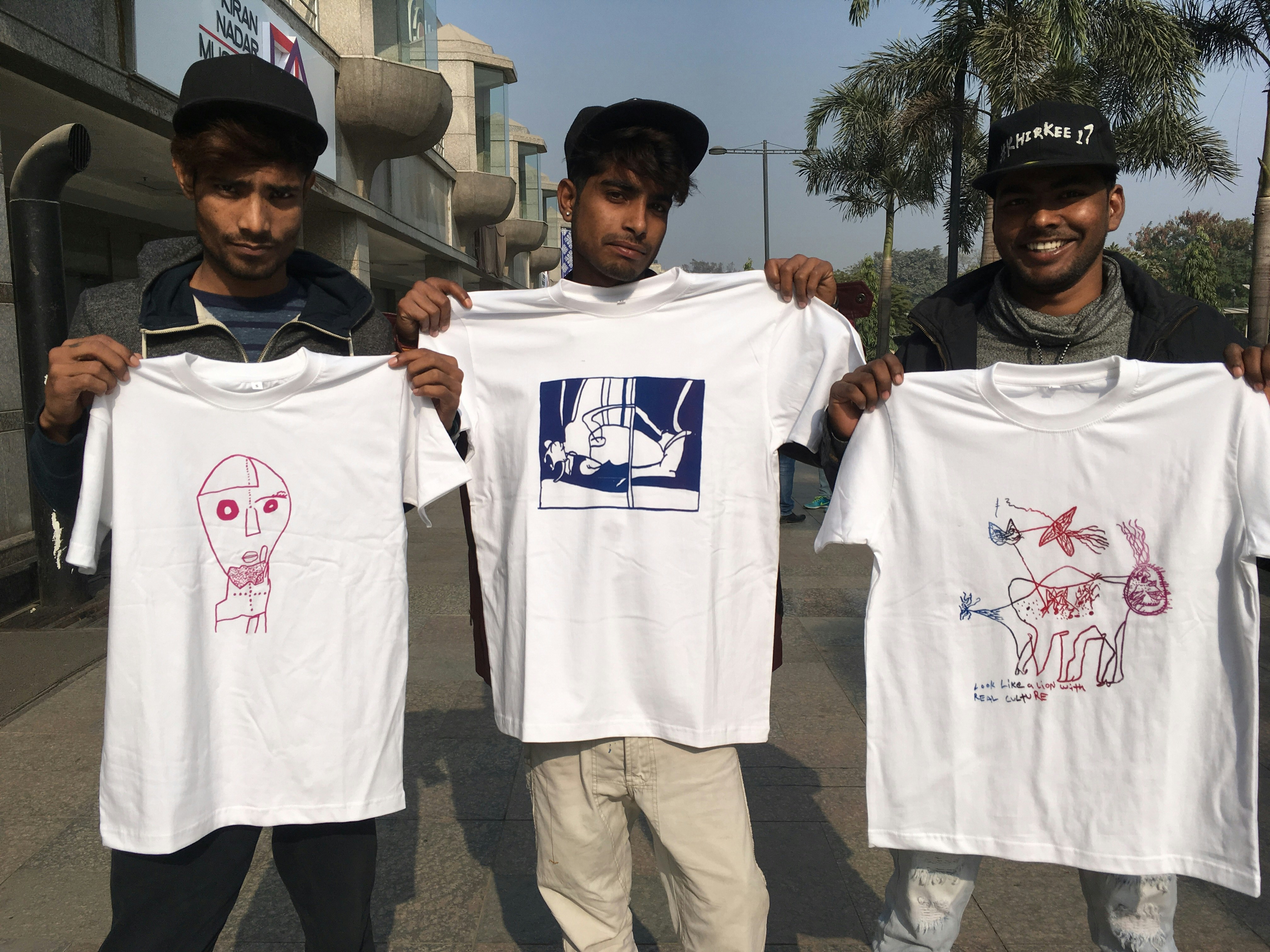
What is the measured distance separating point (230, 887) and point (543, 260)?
124 feet

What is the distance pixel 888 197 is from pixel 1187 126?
11.3 m

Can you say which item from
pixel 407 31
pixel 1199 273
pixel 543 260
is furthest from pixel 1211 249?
pixel 407 31

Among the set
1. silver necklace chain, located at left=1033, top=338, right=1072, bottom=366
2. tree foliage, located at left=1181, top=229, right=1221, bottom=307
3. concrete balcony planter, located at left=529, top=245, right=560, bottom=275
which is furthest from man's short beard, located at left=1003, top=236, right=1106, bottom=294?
tree foliage, located at left=1181, top=229, right=1221, bottom=307

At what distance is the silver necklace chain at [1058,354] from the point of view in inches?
87.5

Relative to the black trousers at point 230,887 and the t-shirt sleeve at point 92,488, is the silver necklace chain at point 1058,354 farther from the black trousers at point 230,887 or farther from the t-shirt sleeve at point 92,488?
the t-shirt sleeve at point 92,488

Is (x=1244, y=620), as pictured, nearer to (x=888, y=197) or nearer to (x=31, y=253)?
(x=31, y=253)

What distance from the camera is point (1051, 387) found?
2078mm

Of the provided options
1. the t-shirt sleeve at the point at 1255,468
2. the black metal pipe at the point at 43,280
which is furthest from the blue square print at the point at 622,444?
the black metal pipe at the point at 43,280

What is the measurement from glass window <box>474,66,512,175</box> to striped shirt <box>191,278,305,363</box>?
21.6 meters

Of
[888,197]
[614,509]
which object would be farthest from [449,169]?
[614,509]

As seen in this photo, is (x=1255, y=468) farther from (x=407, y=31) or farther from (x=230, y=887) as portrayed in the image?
(x=407, y=31)

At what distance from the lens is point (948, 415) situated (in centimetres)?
211

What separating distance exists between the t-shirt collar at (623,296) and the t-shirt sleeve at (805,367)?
0.92 ft

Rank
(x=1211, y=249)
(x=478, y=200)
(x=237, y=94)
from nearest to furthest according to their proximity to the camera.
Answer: (x=237, y=94)
(x=478, y=200)
(x=1211, y=249)
